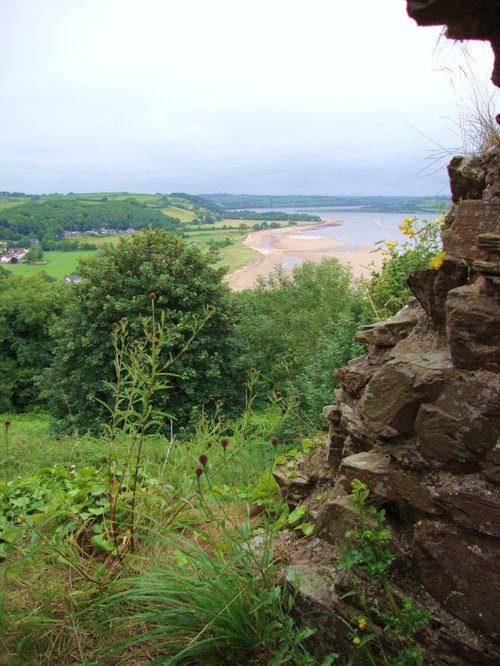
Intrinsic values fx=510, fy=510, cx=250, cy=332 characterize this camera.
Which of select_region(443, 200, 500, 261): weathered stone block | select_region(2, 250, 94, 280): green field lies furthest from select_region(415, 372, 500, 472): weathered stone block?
select_region(2, 250, 94, 280): green field

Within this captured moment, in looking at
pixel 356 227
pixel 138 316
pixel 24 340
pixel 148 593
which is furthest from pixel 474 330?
pixel 356 227

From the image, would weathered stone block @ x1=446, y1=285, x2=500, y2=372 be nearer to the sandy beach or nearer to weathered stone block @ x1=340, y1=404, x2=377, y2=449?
weathered stone block @ x1=340, y1=404, x2=377, y2=449

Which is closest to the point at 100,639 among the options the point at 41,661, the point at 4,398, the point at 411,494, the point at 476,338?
the point at 41,661

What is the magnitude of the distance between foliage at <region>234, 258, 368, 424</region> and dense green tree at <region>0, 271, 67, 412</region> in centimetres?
1278

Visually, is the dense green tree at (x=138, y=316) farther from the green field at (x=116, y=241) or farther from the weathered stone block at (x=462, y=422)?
the green field at (x=116, y=241)

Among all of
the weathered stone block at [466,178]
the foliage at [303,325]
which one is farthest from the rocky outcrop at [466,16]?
the foliage at [303,325]

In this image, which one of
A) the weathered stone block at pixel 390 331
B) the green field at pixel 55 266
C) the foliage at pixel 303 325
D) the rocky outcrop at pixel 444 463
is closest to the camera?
the rocky outcrop at pixel 444 463

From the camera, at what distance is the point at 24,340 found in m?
30.7

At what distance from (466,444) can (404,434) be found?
36 centimetres

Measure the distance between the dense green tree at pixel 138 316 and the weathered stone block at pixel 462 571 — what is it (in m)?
12.2

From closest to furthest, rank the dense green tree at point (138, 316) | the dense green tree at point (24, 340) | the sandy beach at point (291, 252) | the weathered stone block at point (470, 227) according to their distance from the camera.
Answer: the weathered stone block at point (470, 227) < the dense green tree at point (138, 316) < the dense green tree at point (24, 340) < the sandy beach at point (291, 252)

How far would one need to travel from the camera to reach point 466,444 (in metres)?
2.25

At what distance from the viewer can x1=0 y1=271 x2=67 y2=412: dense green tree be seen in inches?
1150

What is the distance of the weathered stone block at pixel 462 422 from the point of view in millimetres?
2213
